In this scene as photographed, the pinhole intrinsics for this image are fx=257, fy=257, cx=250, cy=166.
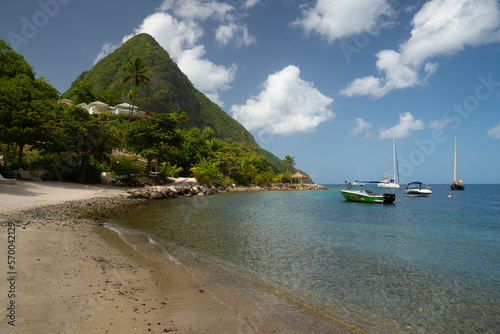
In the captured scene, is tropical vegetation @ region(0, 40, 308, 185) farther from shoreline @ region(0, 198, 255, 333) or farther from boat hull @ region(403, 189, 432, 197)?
boat hull @ region(403, 189, 432, 197)

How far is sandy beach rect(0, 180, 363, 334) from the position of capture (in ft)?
13.0

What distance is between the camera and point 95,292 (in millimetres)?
5020

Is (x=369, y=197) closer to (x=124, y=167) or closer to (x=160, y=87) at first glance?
(x=124, y=167)

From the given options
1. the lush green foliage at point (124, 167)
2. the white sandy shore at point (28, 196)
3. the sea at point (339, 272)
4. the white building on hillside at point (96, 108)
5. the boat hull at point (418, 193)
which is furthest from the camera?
the white building on hillside at point (96, 108)

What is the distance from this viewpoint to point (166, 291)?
18.9ft

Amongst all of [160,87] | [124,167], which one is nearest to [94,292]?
[124,167]

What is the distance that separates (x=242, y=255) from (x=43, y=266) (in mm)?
5731

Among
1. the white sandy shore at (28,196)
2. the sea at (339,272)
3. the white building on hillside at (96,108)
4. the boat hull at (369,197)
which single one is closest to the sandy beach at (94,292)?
the sea at (339,272)

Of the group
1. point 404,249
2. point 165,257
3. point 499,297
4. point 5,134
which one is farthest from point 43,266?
point 5,134

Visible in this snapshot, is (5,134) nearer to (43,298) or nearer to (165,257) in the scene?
(165,257)

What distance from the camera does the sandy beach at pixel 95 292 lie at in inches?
156

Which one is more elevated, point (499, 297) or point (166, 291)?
point (166, 291)

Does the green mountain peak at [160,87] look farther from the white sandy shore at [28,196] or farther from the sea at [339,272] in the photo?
the sea at [339,272]

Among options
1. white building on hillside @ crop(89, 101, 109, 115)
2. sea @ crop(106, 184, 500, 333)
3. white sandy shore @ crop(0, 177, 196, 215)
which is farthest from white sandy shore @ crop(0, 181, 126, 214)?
white building on hillside @ crop(89, 101, 109, 115)
